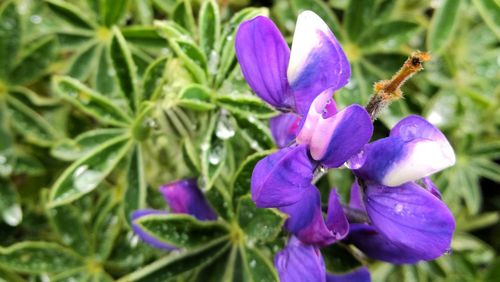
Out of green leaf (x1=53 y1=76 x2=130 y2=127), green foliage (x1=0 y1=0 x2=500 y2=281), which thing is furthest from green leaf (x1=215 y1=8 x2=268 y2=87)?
green leaf (x1=53 y1=76 x2=130 y2=127)

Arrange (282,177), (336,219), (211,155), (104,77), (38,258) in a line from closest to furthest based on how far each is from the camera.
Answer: (282,177), (336,219), (211,155), (38,258), (104,77)

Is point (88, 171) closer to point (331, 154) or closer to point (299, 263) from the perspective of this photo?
point (299, 263)

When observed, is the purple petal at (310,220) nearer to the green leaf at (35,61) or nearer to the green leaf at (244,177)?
the green leaf at (244,177)

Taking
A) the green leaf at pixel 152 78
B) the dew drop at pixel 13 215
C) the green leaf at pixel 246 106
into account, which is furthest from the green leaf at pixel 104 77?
the green leaf at pixel 246 106

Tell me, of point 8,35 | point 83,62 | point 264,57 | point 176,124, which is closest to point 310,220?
point 264,57

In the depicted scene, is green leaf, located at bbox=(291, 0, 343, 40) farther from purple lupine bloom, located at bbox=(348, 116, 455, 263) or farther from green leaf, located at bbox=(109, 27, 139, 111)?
purple lupine bloom, located at bbox=(348, 116, 455, 263)

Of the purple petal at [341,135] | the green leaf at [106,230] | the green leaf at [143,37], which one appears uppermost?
the purple petal at [341,135]
